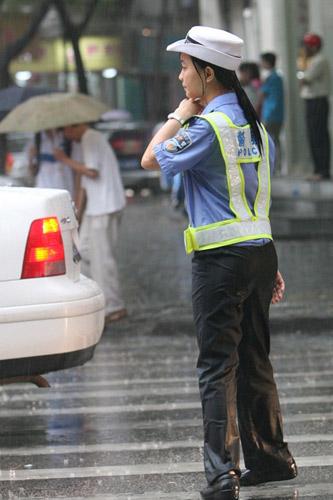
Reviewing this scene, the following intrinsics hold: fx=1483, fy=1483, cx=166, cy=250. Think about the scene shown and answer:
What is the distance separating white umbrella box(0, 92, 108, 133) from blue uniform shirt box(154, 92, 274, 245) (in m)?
5.51

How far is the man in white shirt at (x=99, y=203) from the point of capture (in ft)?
37.7

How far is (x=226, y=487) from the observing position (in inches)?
225

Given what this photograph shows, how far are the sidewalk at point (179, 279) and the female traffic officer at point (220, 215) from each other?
17.6 feet

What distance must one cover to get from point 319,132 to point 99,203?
361 inches

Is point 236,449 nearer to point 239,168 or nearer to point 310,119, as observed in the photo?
point 239,168

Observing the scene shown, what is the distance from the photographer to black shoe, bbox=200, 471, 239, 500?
5723 millimetres

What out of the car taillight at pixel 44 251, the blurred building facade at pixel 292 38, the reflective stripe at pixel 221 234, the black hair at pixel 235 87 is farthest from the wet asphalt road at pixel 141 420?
the blurred building facade at pixel 292 38

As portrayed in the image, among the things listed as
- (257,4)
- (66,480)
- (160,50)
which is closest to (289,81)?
(257,4)

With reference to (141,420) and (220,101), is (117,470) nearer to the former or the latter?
(141,420)

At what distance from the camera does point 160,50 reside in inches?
1171

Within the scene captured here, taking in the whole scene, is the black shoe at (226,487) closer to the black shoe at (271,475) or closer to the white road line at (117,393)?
the black shoe at (271,475)

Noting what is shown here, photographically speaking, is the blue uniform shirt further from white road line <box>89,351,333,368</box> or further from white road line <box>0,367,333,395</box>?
white road line <box>89,351,333,368</box>

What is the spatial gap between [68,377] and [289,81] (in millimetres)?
16868

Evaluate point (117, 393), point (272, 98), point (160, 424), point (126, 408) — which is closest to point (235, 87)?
point (160, 424)
